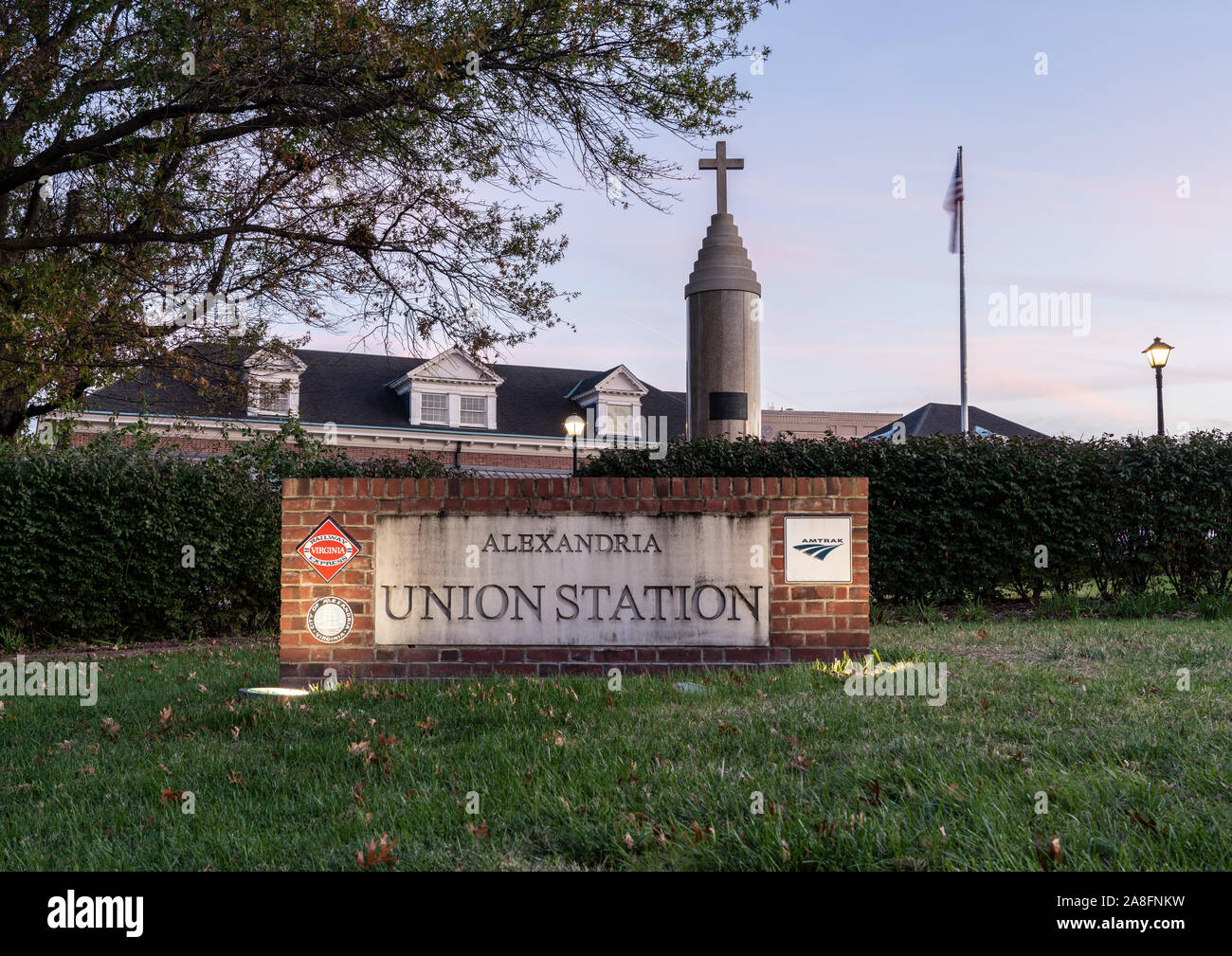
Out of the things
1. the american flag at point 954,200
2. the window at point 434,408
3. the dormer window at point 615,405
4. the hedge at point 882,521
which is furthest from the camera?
the dormer window at point 615,405

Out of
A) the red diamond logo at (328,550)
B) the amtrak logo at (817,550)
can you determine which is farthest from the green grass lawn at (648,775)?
the red diamond logo at (328,550)

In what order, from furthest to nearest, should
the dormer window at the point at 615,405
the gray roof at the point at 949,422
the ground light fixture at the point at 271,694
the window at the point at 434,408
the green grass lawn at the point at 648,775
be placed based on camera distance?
1. the gray roof at the point at 949,422
2. the dormer window at the point at 615,405
3. the window at the point at 434,408
4. the ground light fixture at the point at 271,694
5. the green grass lawn at the point at 648,775

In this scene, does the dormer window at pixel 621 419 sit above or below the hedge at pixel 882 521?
above

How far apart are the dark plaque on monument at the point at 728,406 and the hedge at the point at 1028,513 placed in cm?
169

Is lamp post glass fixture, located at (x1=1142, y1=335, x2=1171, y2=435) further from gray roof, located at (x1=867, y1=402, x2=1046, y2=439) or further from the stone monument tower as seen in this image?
gray roof, located at (x1=867, y1=402, x2=1046, y2=439)

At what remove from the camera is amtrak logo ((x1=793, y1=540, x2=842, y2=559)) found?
6.98 m

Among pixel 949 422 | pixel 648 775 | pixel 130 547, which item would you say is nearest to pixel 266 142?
pixel 130 547

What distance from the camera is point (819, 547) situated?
698 cm

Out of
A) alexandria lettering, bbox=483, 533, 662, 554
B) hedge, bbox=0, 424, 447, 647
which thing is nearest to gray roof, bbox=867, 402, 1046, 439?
hedge, bbox=0, 424, 447, 647

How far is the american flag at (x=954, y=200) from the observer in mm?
28980

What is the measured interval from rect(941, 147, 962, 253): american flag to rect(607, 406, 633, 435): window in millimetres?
12182

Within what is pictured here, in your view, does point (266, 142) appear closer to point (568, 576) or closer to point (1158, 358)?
point (568, 576)

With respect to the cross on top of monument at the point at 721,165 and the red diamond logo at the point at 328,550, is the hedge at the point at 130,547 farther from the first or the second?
the cross on top of monument at the point at 721,165
